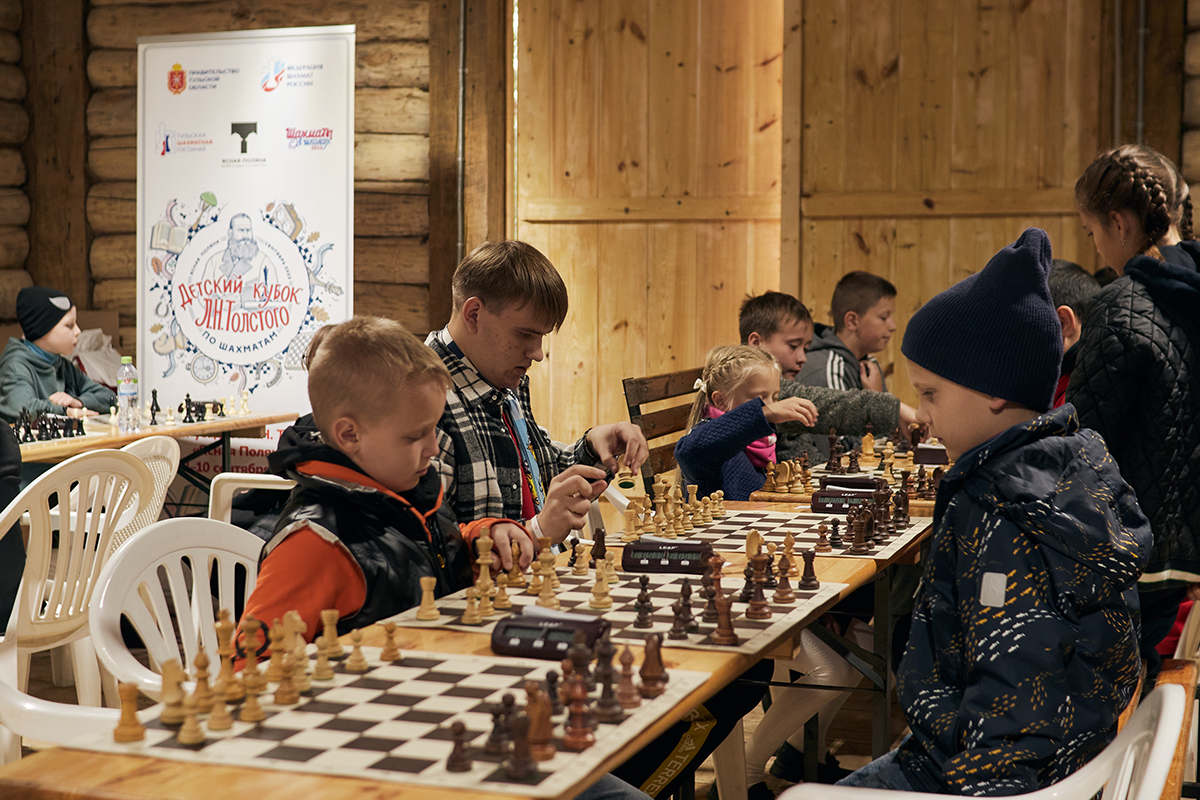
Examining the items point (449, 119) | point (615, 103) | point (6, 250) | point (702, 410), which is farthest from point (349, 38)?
point (702, 410)

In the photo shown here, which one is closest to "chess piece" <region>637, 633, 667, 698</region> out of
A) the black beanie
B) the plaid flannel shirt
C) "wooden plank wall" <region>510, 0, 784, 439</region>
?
the plaid flannel shirt

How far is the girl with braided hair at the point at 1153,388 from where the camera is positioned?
117 inches

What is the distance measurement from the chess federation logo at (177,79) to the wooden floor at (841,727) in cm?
408

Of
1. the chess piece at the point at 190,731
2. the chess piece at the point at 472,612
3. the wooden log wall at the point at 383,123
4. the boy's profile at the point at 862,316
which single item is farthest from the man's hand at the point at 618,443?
the wooden log wall at the point at 383,123

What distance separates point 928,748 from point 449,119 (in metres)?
6.11

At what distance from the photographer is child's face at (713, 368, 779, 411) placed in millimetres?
3934

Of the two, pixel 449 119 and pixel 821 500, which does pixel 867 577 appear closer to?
pixel 821 500

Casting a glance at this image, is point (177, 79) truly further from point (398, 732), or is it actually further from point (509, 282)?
point (398, 732)

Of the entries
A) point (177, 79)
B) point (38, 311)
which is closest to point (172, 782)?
point (38, 311)

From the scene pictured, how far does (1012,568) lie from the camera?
1814mm

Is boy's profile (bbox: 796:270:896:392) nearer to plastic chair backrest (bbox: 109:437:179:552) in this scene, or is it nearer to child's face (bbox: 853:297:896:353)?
child's face (bbox: 853:297:896:353)

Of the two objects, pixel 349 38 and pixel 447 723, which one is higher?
pixel 349 38

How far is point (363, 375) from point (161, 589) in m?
0.84

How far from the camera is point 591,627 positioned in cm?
178
